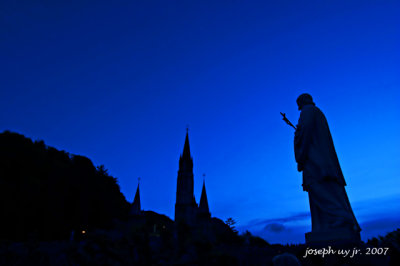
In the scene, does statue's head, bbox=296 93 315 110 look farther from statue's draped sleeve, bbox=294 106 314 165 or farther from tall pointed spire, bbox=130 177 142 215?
tall pointed spire, bbox=130 177 142 215

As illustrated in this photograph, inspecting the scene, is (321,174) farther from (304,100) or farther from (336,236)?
(304,100)

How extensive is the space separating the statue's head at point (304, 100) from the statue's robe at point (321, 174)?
396 mm

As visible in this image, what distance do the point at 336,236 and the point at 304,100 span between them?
3.98 meters

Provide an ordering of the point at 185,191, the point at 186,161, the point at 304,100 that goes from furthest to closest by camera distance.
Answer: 1. the point at 186,161
2. the point at 185,191
3. the point at 304,100

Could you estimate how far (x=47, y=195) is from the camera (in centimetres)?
3180

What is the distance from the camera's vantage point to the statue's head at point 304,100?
798cm

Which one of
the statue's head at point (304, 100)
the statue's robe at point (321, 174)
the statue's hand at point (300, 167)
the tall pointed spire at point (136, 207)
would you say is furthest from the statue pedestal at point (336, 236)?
the tall pointed spire at point (136, 207)

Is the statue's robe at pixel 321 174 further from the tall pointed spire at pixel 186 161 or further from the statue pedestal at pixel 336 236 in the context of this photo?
the tall pointed spire at pixel 186 161

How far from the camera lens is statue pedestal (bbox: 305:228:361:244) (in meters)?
5.61

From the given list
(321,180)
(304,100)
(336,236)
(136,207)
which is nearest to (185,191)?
(136,207)

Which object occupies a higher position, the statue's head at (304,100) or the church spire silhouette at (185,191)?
the church spire silhouette at (185,191)

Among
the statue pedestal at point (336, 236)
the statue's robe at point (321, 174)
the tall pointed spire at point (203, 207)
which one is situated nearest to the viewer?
the statue pedestal at point (336, 236)

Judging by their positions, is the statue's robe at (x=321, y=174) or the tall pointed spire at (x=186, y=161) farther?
the tall pointed spire at (x=186, y=161)

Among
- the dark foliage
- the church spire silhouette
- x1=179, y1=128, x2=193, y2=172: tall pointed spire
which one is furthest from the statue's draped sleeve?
x1=179, y1=128, x2=193, y2=172: tall pointed spire
